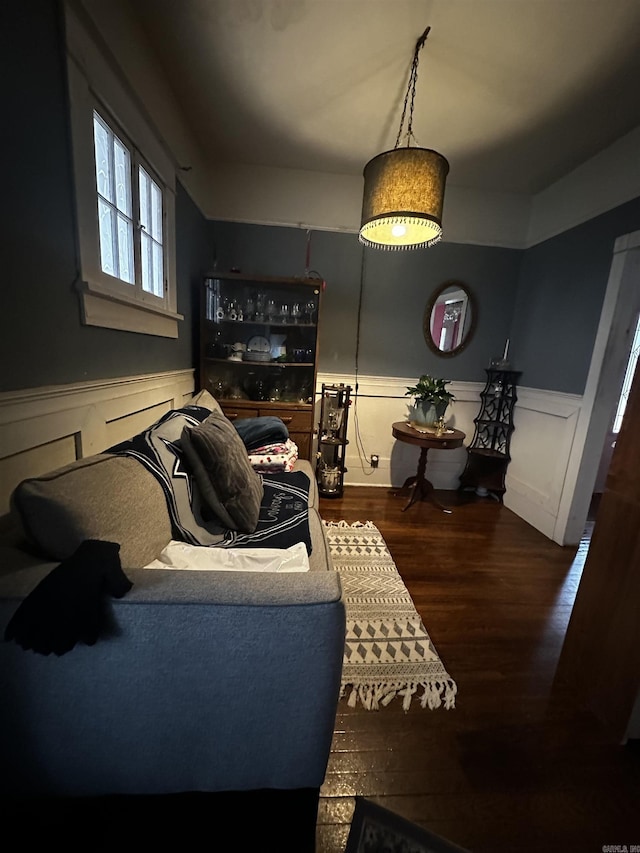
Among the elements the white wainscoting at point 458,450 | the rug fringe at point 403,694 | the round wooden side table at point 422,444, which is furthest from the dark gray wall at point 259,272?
the rug fringe at point 403,694

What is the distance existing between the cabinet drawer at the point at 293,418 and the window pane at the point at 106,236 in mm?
Result: 1433

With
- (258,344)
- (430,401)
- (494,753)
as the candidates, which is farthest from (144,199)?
(494,753)

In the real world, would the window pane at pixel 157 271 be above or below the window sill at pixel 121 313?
above

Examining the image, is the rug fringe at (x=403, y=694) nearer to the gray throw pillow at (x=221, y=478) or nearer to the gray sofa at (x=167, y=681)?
the gray sofa at (x=167, y=681)

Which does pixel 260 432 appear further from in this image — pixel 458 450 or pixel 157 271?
pixel 458 450

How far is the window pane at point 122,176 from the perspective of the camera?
146 cm

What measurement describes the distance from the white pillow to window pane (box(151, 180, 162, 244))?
5.73 feet

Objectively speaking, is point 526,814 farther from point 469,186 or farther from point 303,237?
point 469,186

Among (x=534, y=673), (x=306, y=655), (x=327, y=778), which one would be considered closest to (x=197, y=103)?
(x=306, y=655)

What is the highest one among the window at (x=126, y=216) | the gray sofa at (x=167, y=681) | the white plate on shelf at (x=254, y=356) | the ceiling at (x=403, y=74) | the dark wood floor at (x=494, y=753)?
the ceiling at (x=403, y=74)

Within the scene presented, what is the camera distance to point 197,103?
200 centimetres

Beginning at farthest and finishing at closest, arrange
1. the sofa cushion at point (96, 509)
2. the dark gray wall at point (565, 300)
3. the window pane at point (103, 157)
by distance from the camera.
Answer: the dark gray wall at point (565, 300) → the window pane at point (103, 157) → the sofa cushion at point (96, 509)

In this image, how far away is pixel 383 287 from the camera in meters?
2.98

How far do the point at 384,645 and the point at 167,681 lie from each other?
1.03m
